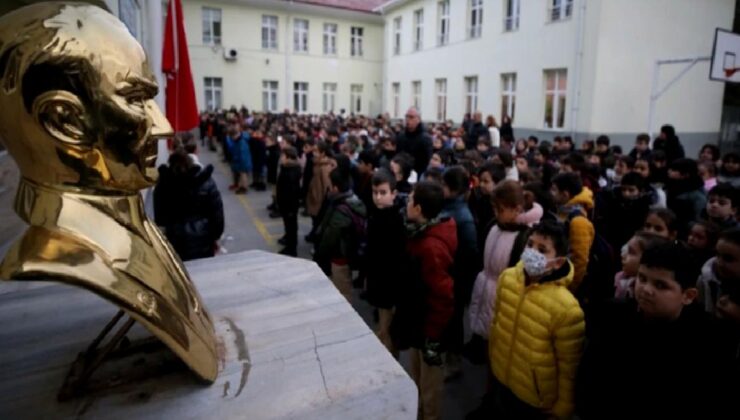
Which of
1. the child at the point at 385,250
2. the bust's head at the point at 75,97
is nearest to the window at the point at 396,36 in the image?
the child at the point at 385,250

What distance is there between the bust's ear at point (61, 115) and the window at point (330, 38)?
78.7ft

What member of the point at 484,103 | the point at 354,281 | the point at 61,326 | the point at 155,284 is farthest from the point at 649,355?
the point at 484,103

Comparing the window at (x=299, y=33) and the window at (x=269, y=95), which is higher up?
the window at (x=299, y=33)

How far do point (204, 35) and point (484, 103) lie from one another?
13157 mm

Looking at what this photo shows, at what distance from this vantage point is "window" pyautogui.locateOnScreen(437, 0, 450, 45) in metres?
18.5

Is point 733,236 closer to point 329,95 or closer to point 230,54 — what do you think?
point 230,54

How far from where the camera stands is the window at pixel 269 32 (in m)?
22.2

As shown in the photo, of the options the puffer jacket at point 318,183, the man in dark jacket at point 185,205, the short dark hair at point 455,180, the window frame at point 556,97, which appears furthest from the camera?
the window frame at point 556,97

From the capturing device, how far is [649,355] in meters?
1.62

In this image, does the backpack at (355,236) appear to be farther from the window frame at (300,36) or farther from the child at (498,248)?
the window frame at (300,36)

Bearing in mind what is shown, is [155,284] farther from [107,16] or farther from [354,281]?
[354,281]

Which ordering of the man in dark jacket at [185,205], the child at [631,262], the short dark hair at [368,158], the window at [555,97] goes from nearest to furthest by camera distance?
1. the child at [631,262]
2. the man in dark jacket at [185,205]
3. the short dark hair at [368,158]
4. the window at [555,97]

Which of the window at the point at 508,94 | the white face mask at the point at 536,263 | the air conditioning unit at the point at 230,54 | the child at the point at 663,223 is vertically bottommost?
the white face mask at the point at 536,263

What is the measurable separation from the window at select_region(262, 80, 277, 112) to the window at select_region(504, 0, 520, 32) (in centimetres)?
1199
